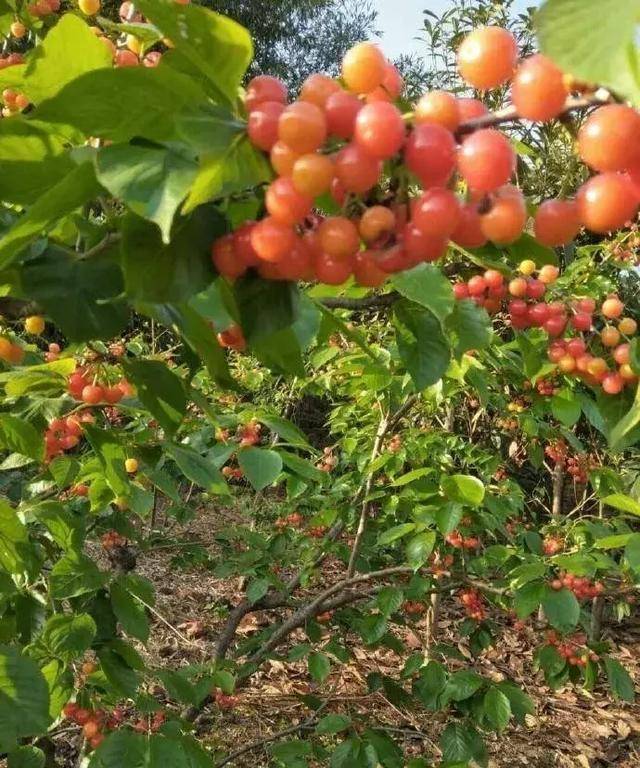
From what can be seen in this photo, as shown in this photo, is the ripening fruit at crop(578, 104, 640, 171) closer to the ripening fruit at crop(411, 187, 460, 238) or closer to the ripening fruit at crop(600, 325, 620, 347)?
the ripening fruit at crop(411, 187, 460, 238)

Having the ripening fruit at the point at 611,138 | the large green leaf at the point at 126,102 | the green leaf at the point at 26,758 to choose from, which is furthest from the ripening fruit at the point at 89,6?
the green leaf at the point at 26,758

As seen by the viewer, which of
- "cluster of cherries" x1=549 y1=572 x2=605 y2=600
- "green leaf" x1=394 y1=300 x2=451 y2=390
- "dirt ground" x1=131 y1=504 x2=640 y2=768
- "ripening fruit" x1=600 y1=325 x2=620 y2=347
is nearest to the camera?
"green leaf" x1=394 y1=300 x2=451 y2=390

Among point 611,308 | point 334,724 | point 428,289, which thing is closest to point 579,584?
point 334,724

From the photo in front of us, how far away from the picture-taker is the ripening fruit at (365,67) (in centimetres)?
57

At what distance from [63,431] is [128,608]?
0.50 metres

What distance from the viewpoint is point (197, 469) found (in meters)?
1.41

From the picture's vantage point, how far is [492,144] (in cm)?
51

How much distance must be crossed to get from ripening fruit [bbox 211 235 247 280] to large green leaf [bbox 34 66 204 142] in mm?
92

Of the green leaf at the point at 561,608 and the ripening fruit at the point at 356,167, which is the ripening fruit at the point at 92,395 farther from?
the green leaf at the point at 561,608

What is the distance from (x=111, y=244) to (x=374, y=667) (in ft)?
12.9

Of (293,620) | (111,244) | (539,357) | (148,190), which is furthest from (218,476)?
(293,620)

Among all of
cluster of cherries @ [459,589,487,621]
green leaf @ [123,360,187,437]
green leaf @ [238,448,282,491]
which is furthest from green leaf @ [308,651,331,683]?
green leaf @ [123,360,187,437]

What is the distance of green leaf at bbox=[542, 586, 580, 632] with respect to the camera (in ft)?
6.69

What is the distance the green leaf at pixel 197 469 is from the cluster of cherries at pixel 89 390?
6.1 inches
